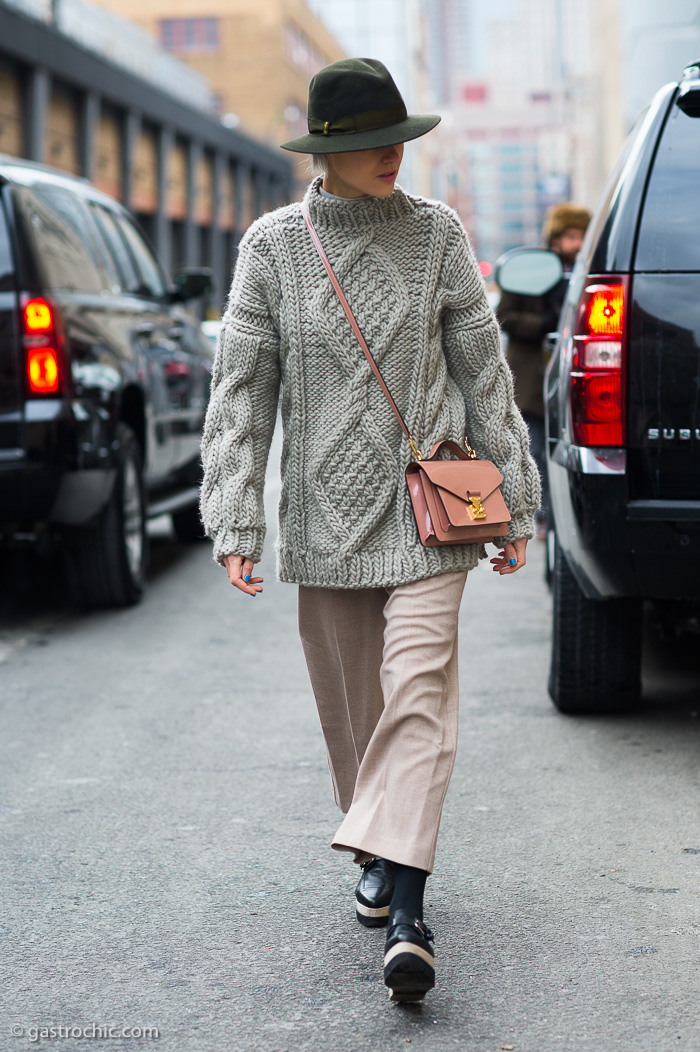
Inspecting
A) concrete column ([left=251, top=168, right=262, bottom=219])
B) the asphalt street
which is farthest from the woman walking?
concrete column ([left=251, top=168, right=262, bottom=219])

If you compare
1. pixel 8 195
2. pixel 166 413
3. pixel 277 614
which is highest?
pixel 8 195

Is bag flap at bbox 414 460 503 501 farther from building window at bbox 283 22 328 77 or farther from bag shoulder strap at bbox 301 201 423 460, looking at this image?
building window at bbox 283 22 328 77

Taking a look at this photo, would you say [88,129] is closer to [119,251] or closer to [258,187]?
[258,187]

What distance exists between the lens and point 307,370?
10.3 ft

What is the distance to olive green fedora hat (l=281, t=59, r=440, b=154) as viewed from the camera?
2982 millimetres

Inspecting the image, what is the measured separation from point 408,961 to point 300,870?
903mm

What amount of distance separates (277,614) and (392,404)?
13.7 feet

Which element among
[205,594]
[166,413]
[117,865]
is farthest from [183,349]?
[117,865]

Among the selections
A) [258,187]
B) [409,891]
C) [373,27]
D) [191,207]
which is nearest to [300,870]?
[409,891]

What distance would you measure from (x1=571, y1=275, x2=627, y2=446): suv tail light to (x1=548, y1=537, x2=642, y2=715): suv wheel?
704mm

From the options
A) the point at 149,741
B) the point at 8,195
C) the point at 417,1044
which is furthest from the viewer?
the point at 8,195

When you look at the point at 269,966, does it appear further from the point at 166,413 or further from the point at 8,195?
the point at 166,413

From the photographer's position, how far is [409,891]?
289cm

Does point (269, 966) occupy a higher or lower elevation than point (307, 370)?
lower
